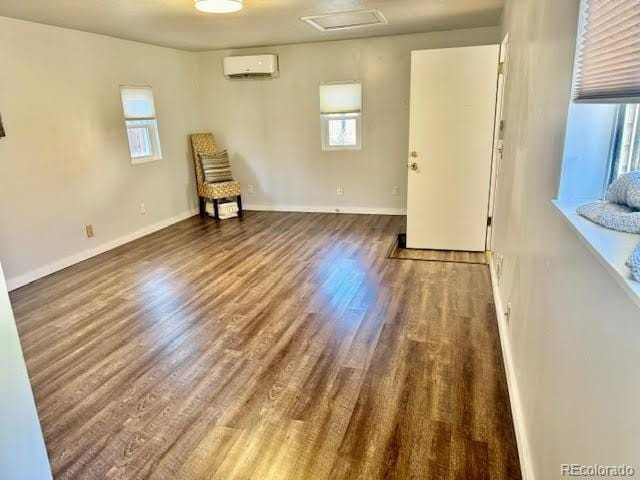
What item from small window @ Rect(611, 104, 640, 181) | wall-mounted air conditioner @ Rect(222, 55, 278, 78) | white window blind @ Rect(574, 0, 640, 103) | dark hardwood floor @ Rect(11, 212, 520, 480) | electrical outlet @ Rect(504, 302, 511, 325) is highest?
wall-mounted air conditioner @ Rect(222, 55, 278, 78)

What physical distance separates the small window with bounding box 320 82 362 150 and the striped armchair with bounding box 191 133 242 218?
1477mm

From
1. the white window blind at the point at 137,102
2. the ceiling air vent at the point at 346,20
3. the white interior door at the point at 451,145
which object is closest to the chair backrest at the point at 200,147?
the white window blind at the point at 137,102

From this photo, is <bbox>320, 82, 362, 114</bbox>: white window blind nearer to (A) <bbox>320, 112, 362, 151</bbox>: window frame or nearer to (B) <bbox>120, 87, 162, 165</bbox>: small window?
(A) <bbox>320, 112, 362, 151</bbox>: window frame

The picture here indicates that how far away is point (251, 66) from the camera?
19.3 feet

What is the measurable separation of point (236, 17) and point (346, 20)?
3.70ft

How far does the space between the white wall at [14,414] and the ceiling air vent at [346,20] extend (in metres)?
3.82

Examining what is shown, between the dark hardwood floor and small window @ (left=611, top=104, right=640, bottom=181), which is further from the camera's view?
the dark hardwood floor

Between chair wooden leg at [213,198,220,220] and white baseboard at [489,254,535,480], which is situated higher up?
chair wooden leg at [213,198,220,220]

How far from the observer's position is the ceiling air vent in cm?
409

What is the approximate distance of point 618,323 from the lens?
33.2 inches

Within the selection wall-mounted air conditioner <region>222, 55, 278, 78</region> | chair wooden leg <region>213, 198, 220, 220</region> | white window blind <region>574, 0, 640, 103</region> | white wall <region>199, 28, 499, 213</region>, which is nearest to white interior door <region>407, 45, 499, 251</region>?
white wall <region>199, 28, 499, 213</region>

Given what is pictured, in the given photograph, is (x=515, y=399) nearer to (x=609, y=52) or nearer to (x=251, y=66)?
(x=609, y=52)

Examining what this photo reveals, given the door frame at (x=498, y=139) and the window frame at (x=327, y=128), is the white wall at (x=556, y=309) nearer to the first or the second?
the door frame at (x=498, y=139)

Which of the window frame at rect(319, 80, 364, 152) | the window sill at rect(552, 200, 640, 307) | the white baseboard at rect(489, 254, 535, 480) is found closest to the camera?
the window sill at rect(552, 200, 640, 307)
